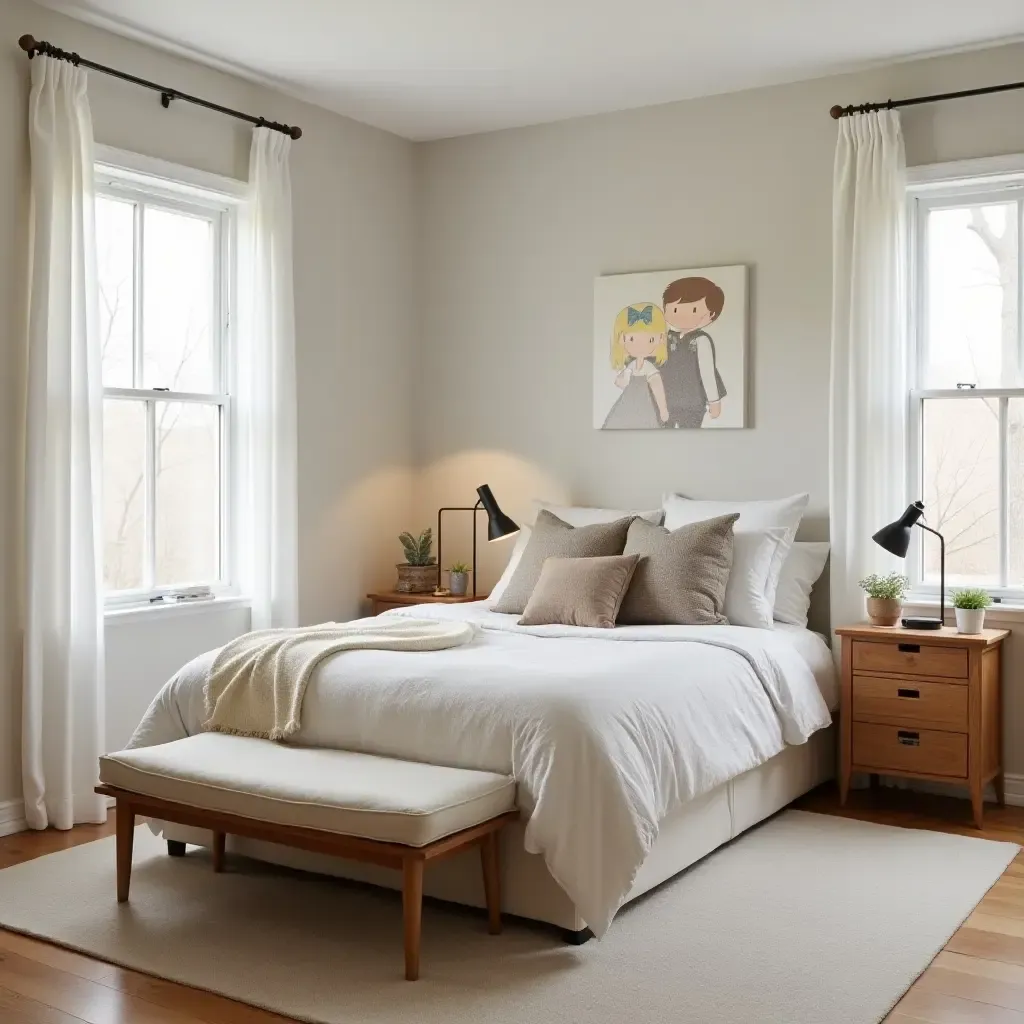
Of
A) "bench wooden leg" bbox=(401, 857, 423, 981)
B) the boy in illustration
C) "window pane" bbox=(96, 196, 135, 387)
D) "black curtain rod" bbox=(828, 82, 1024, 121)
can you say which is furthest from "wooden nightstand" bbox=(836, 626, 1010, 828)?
"window pane" bbox=(96, 196, 135, 387)

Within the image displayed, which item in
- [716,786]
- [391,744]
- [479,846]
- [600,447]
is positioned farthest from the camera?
[600,447]

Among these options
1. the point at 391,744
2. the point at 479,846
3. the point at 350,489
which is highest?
the point at 350,489

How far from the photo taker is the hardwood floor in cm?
273

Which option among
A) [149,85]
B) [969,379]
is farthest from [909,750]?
[149,85]

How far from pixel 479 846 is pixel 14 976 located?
1156 mm

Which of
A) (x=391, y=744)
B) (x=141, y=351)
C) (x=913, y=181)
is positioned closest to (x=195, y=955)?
(x=391, y=744)

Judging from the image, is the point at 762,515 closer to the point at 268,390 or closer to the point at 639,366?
the point at 639,366

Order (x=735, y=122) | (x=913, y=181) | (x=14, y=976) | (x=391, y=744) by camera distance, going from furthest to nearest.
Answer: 1. (x=735, y=122)
2. (x=913, y=181)
3. (x=391, y=744)
4. (x=14, y=976)

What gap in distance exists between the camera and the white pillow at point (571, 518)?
16.7 feet

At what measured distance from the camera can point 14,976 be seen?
2.96 m

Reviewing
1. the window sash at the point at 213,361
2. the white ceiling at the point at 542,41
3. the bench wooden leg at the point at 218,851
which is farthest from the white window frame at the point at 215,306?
the bench wooden leg at the point at 218,851

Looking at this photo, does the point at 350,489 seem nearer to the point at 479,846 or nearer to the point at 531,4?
A: the point at 531,4

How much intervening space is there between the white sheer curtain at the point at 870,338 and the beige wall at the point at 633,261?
6.5 inches

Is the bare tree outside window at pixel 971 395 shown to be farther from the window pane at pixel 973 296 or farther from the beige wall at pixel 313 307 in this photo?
the beige wall at pixel 313 307
